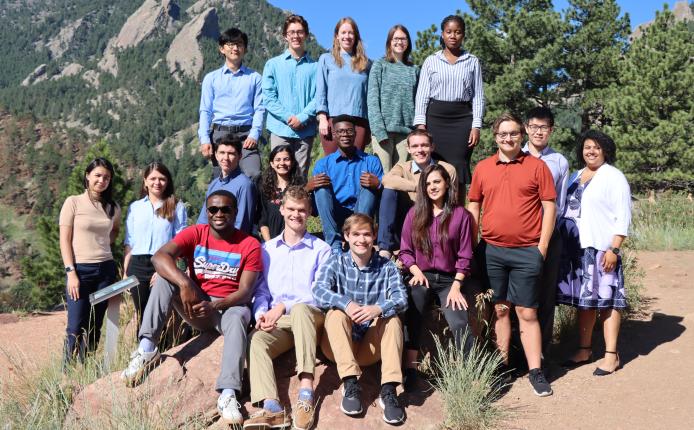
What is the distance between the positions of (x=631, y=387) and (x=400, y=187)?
2.41 metres

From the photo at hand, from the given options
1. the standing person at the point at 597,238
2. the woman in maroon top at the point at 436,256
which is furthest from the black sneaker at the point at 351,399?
the standing person at the point at 597,238

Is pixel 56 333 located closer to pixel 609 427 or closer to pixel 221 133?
pixel 221 133

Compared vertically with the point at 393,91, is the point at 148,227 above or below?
below

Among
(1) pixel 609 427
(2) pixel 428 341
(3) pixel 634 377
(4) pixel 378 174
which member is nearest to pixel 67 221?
(4) pixel 378 174

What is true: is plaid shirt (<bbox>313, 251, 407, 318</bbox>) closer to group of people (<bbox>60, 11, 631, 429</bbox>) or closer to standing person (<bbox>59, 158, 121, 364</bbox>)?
group of people (<bbox>60, 11, 631, 429</bbox>)

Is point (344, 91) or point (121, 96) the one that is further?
point (121, 96)

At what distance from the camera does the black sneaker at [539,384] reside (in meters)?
4.53

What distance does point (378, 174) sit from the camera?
17.7 feet

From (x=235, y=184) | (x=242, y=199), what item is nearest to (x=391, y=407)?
(x=242, y=199)

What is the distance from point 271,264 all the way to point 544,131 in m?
2.48


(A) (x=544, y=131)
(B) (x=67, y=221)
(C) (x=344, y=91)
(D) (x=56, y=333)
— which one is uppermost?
(C) (x=344, y=91)

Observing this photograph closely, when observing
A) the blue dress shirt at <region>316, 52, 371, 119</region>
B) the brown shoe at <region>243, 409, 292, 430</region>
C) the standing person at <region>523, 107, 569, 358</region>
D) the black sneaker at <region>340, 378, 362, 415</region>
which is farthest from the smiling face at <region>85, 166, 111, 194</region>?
the standing person at <region>523, 107, 569, 358</region>

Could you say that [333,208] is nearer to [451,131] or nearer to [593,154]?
[451,131]

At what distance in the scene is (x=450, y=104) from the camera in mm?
5590
